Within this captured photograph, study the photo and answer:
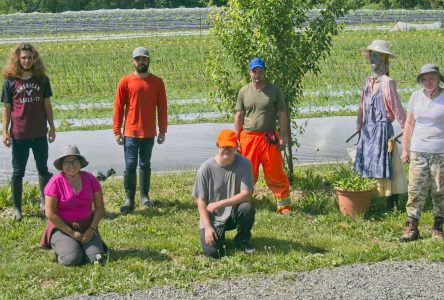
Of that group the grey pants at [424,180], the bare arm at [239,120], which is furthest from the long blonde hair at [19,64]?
the grey pants at [424,180]

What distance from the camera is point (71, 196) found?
22.6 feet

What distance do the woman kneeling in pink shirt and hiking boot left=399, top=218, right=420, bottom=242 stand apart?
2.76 m

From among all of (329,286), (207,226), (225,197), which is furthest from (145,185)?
(329,286)

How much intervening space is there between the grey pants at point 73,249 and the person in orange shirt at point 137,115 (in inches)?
64.2

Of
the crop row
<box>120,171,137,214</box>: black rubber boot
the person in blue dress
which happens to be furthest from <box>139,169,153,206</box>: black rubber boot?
the crop row

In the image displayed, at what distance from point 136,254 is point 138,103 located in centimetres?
196

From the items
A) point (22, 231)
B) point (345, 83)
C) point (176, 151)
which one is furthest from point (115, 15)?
point (22, 231)

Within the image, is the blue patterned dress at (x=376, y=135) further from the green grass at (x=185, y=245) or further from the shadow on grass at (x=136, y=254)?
the shadow on grass at (x=136, y=254)

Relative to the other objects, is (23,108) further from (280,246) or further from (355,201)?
(355,201)

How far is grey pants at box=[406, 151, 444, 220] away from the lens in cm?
714

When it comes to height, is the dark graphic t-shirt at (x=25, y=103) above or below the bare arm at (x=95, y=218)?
above

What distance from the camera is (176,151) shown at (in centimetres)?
1116

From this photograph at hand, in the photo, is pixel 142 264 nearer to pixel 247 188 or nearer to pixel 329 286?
pixel 247 188

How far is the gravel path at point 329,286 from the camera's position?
19.4 feet
